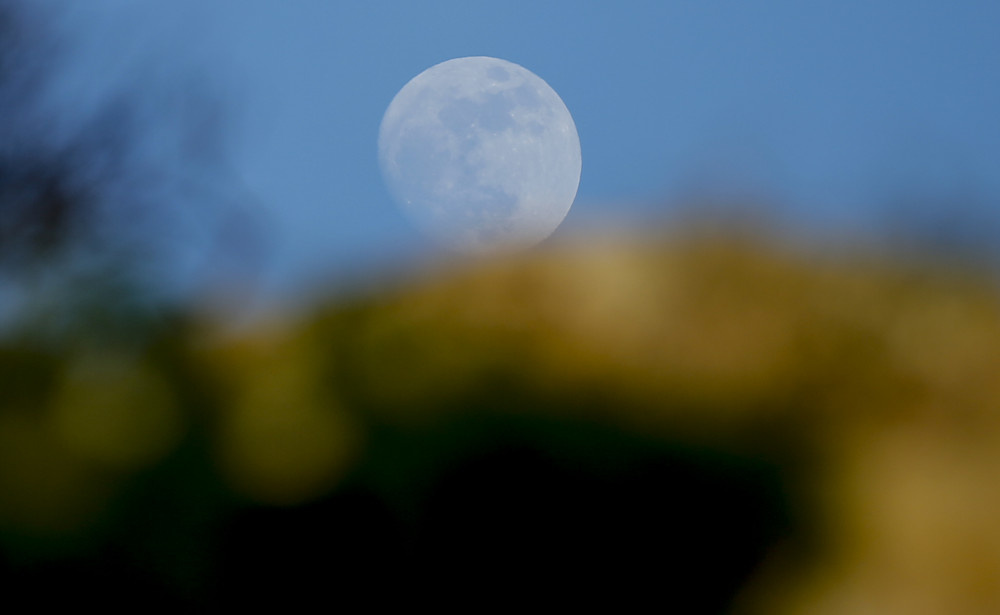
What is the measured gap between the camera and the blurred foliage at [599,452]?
1862 mm

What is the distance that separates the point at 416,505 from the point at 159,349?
2.10ft

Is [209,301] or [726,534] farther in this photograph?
[209,301]

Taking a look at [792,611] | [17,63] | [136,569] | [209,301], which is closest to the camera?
[792,611]

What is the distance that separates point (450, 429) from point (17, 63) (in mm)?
6821

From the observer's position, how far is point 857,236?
203 cm

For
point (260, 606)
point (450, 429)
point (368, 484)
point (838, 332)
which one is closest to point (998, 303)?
point (838, 332)

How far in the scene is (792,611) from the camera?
6.09ft

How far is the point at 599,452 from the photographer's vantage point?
188 cm

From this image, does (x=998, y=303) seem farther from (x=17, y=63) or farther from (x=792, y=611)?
(x=17, y=63)

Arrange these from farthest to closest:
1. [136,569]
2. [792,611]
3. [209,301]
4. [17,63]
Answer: [17,63]
[209,301]
[136,569]
[792,611]

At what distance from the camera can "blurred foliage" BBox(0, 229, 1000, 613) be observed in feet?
6.11

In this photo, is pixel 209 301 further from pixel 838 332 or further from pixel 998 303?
pixel 998 303

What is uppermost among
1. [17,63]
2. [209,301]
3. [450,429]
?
[17,63]

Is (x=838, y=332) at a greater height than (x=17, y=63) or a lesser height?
lesser
